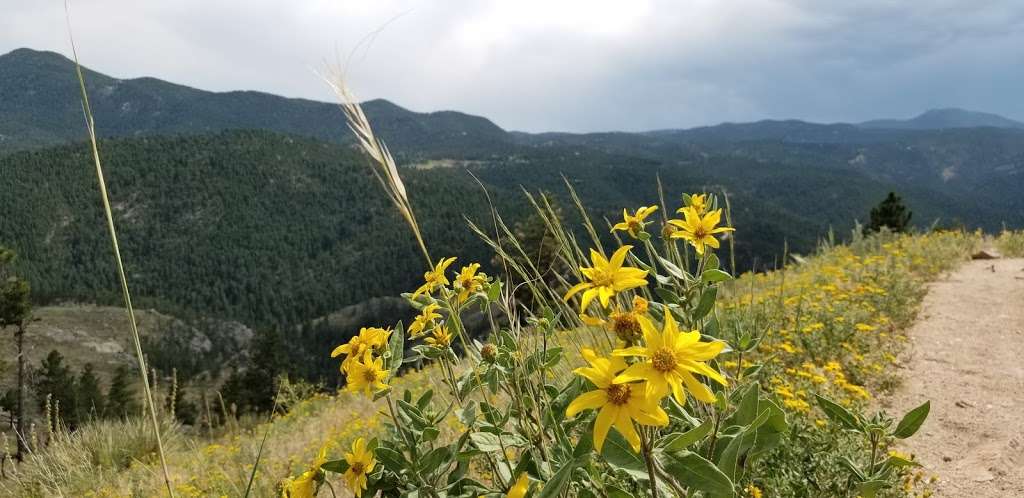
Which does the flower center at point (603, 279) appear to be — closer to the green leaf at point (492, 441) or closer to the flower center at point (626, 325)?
the flower center at point (626, 325)

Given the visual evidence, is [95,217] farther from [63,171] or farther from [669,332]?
[669,332]

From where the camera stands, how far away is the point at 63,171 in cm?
14650

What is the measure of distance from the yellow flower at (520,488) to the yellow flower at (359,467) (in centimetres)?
35

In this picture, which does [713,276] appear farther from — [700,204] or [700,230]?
[700,204]

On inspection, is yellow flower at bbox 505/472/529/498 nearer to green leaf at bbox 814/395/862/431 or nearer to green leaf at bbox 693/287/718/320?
green leaf at bbox 693/287/718/320

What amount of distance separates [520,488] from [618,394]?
0.39m

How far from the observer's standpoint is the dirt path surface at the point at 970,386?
2883mm

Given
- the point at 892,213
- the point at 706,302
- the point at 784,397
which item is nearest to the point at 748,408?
the point at 706,302

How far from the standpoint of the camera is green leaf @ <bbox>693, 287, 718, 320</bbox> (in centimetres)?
129

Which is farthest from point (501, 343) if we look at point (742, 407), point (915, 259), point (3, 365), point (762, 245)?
point (762, 245)

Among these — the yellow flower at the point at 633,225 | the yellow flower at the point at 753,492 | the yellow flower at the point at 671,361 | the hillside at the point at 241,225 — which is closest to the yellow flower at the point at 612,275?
the yellow flower at the point at 671,361

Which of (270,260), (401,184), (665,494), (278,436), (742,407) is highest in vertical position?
(401,184)

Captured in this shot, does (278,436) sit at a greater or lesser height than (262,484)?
lesser

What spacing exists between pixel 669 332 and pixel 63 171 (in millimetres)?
188993
